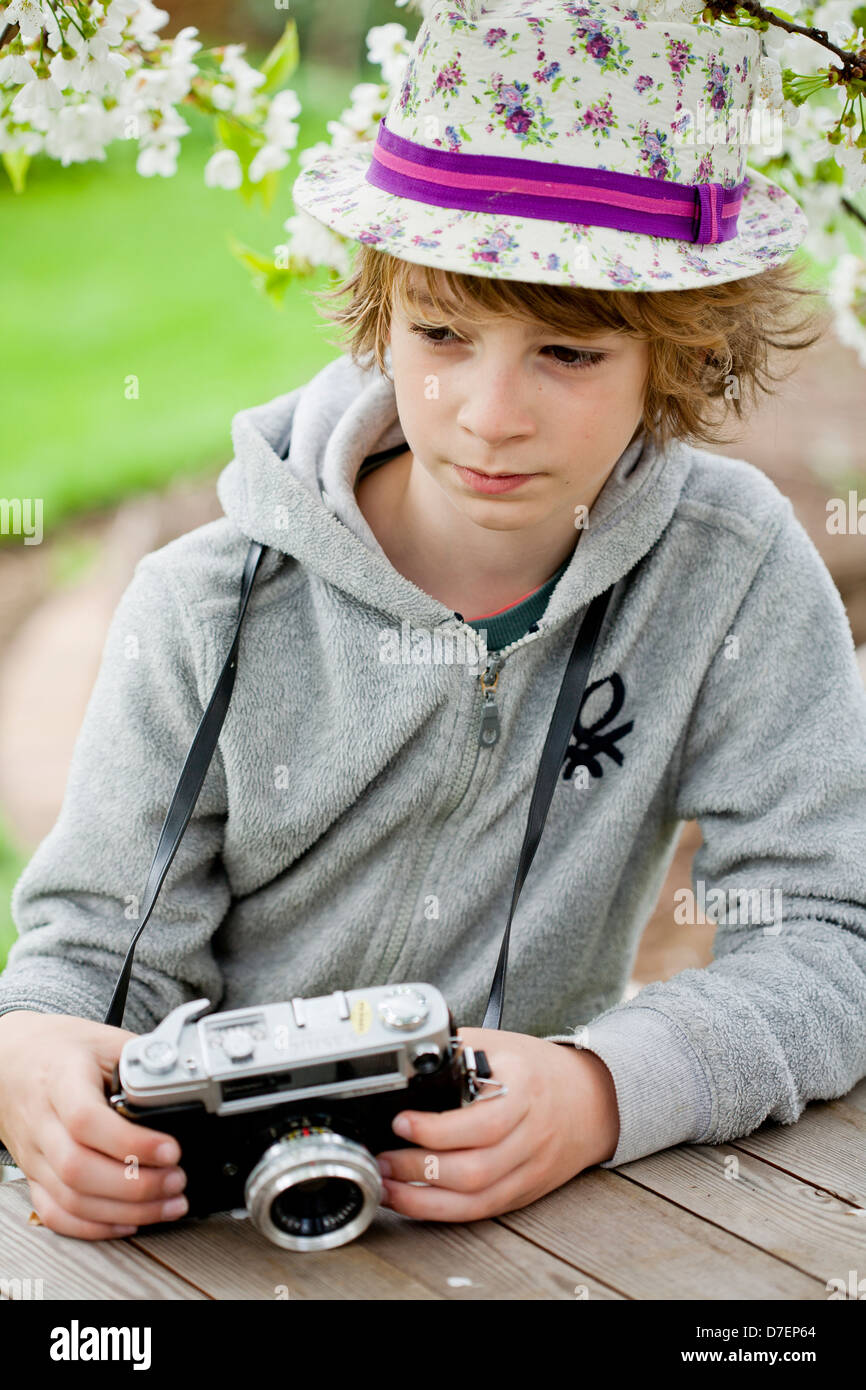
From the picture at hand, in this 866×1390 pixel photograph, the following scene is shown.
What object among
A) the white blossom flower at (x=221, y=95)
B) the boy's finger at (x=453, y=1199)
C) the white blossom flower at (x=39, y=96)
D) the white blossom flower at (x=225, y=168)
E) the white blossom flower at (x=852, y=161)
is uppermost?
the white blossom flower at (x=221, y=95)

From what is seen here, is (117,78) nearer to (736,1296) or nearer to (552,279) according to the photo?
(552,279)

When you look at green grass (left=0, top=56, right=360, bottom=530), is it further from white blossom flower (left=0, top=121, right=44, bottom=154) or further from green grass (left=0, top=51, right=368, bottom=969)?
white blossom flower (left=0, top=121, right=44, bottom=154)

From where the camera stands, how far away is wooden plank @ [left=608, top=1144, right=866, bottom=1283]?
106 cm

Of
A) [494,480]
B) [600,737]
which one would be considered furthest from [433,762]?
[494,480]

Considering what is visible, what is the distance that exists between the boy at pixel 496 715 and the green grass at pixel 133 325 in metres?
2.94

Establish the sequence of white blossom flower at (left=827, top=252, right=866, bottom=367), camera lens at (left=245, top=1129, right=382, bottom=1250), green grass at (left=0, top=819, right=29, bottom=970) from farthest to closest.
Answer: green grass at (left=0, top=819, right=29, bottom=970)
white blossom flower at (left=827, top=252, right=866, bottom=367)
camera lens at (left=245, top=1129, right=382, bottom=1250)

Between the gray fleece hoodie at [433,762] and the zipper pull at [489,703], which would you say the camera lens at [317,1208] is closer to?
the gray fleece hoodie at [433,762]

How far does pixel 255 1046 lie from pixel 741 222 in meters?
0.86

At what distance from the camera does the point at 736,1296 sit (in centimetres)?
102

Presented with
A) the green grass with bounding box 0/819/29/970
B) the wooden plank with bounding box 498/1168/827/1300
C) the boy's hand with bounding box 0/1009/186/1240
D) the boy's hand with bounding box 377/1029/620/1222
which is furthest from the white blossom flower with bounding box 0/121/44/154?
the green grass with bounding box 0/819/29/970

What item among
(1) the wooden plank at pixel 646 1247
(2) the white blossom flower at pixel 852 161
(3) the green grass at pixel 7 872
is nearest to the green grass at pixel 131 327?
(3) the green grass at pixel 7 872

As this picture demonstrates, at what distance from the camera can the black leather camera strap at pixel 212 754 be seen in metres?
1.24

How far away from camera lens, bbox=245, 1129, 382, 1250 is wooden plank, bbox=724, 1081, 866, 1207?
14.0 inches

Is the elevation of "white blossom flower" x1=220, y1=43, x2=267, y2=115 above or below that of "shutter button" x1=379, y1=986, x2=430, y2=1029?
above
